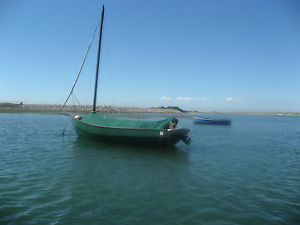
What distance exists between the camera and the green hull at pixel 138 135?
14109 mm

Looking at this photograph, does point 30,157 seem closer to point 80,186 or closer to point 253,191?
point 80,186

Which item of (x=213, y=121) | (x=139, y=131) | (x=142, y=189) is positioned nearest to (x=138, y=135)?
(x=139, y=131)

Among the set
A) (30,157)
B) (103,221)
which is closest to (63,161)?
(30,157)

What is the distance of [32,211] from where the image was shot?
5.61 metres

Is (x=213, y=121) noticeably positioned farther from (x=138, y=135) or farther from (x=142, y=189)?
(x=142, y=189)

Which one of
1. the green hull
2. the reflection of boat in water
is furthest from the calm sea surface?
the reflection of boat in water

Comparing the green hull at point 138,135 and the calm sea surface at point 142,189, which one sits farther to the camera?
the green hull at point 138,135

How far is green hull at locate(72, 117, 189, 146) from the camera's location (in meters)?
14.1

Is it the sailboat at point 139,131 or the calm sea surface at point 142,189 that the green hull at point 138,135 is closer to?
the sailboat at point 139,131

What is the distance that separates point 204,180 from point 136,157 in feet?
15.9

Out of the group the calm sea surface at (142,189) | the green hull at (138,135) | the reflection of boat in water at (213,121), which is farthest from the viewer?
the reflection of boat in water at (213,121)

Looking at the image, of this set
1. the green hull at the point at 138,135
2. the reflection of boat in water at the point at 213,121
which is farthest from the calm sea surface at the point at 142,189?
the reflection of boat in water at the point at 213,121

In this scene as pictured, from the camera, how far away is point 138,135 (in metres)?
14.5

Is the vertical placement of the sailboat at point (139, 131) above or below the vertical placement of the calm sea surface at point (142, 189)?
above
